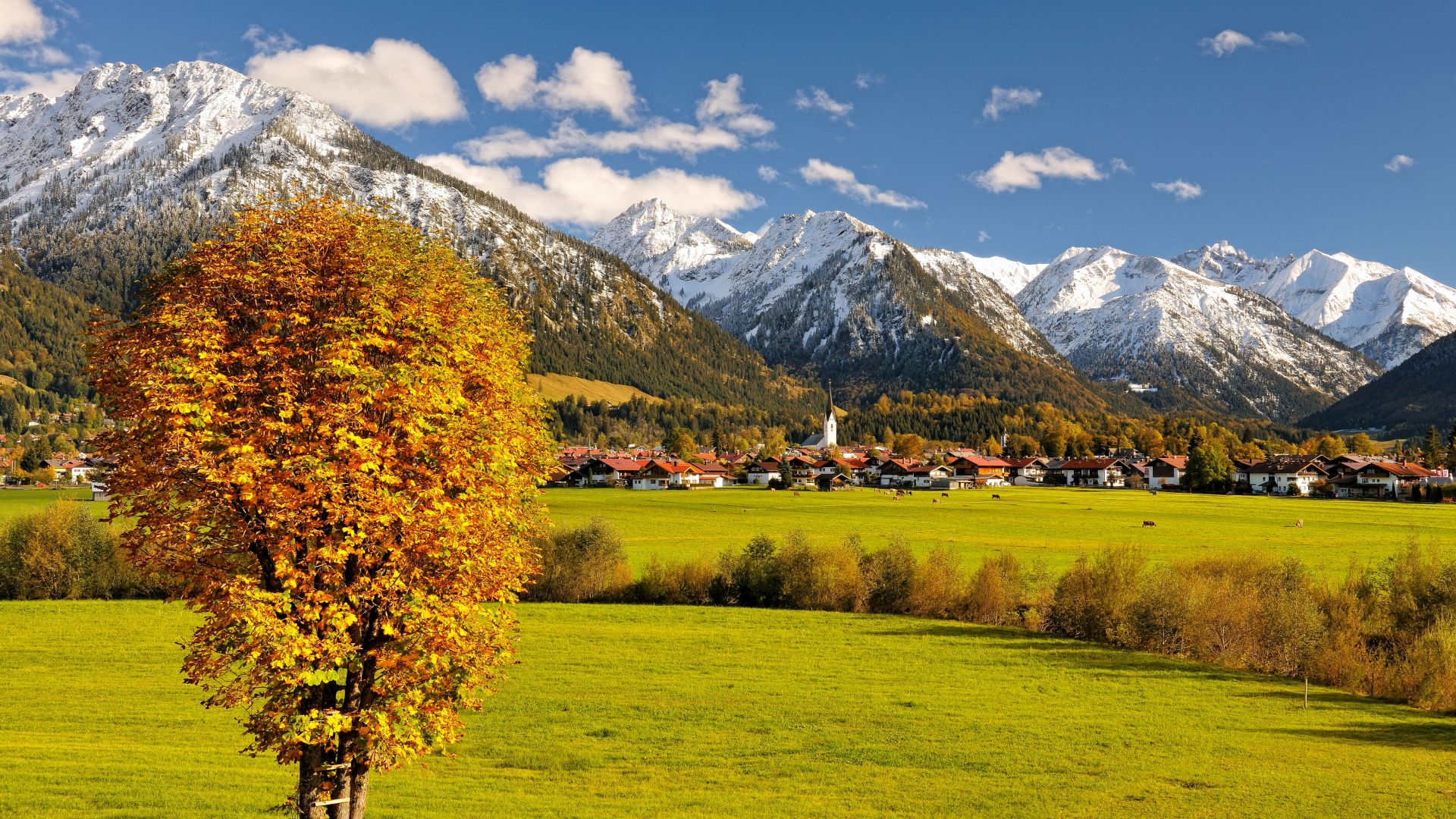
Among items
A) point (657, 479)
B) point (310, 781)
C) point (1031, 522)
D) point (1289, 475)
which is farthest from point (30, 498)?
point (1289, 475)

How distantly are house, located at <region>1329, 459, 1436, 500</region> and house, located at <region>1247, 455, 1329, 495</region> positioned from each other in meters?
4.93

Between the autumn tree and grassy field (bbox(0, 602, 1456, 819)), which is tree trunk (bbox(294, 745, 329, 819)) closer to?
the autumn tree

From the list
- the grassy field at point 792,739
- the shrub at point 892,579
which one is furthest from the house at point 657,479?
the grassy field at point 792,739

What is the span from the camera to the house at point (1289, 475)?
185875 mm

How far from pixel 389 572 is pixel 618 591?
175 feet

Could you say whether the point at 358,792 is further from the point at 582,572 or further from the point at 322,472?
the point at 582,572

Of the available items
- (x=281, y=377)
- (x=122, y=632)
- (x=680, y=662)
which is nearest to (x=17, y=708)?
(x=122, y=632)

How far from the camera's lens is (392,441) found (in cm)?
1708

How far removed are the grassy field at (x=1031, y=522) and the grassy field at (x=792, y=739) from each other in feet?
89.2

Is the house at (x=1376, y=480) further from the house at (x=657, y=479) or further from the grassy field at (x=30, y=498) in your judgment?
the grassy field at (x=30, y=498)

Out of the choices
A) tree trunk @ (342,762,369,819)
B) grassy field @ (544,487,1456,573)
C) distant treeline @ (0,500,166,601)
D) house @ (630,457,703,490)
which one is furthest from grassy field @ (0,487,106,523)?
house @ (630,457,703,490)

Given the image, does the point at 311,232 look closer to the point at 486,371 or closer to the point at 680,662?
the point at 486,371

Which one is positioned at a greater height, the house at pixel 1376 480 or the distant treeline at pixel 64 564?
the house at pixel 1376 480

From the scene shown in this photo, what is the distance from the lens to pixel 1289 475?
7333 inches
